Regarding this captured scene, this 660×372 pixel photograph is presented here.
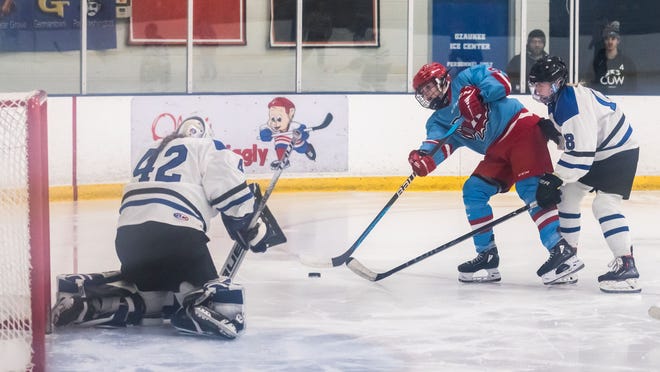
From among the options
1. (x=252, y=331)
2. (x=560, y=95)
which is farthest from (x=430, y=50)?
(x=252, y=331)

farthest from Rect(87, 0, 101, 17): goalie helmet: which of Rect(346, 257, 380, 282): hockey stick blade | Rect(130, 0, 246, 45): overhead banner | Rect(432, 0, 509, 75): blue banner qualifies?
Rect(346, 257, 380, 282): hockey stick blade

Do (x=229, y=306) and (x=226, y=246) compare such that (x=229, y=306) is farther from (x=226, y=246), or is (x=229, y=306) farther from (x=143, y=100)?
(x=143, y=100)

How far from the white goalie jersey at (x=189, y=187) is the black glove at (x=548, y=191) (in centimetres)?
109

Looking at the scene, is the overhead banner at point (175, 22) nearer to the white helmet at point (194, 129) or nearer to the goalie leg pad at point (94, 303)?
the white helmet at point (194, 129)

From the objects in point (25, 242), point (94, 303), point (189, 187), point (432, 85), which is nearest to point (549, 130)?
point (432, 85)

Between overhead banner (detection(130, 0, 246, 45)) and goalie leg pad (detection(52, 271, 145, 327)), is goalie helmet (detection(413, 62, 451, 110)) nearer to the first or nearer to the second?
goalie leg pad (detection(52, 271, 145, 327))

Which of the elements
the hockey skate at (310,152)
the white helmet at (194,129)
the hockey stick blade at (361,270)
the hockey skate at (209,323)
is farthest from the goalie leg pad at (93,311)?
the hockey skate at (310,152)

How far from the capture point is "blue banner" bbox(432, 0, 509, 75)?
8.38 meters

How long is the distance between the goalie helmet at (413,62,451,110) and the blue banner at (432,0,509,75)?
3.74m

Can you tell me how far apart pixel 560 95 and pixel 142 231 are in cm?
153

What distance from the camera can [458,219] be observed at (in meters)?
6.46

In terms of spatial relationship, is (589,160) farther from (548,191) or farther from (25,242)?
(25,242)

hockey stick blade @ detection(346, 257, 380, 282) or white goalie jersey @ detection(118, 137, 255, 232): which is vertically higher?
white goalie jersey @ detection(118, 137, 255, 232)

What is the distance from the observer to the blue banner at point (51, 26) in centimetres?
774
